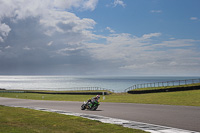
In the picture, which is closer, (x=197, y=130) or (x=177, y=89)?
(x=197, y=130)

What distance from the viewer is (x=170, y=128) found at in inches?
420

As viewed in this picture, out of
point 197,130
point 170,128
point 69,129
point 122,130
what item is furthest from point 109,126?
point 197,130

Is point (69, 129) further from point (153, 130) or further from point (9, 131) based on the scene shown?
point (153, 130)

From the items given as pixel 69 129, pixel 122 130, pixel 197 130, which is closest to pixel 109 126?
pixel 122 130

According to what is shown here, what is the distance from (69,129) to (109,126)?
6.54 feet

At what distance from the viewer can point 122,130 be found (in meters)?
10.3

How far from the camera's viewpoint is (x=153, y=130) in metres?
10.3

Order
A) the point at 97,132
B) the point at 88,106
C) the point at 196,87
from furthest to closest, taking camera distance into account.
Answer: the point at 196,87 < the point at 88,106 < the point at 97,132

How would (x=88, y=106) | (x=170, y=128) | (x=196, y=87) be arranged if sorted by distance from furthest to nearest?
(x=196, y=87) → (x=88, y=106) → (x=170, y=128)

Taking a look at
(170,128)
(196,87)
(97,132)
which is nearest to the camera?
(97,132)

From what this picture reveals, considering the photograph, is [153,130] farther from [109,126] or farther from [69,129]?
[69,129]

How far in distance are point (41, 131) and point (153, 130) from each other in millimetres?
5020

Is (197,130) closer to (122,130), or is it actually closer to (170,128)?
(170,128)

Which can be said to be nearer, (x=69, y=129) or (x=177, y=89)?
(x=69, y=129)
